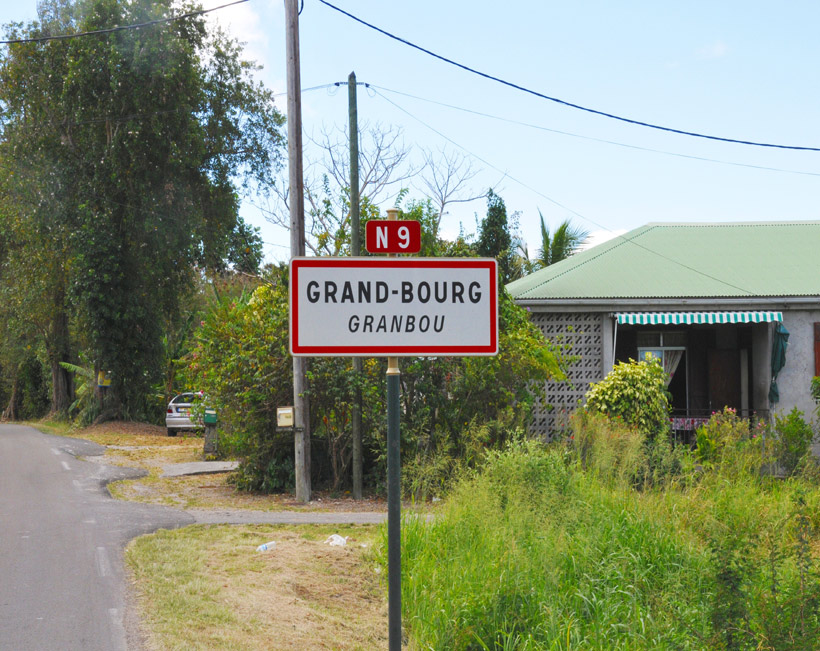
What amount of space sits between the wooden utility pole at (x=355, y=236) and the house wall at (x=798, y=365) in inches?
324

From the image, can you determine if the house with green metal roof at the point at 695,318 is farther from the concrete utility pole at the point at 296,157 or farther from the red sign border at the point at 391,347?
the red sign border at the point at 391,347

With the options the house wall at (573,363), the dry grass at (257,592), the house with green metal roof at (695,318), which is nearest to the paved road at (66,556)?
the dry grass at (257,592)

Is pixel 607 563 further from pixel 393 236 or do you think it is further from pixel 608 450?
pixel 393 236

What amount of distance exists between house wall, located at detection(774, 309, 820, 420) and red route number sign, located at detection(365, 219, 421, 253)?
47.1 feet

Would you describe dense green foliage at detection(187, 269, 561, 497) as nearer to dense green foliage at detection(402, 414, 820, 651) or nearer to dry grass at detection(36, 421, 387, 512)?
dry grass at detection(36, 421, 387, 512)

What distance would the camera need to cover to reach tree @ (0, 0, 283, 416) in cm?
2680

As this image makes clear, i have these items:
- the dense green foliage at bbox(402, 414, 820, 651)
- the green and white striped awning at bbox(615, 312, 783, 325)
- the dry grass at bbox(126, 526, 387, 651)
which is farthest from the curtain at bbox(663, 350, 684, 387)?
the dry grass at bbox(126, 526, 387, 651)

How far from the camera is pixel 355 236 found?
12.7 m

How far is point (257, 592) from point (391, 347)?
13.0ft

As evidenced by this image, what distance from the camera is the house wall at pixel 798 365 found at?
16.2 metres

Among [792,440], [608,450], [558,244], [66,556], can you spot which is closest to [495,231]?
[558,244]

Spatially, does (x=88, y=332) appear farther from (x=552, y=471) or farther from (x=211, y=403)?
(x=552, y=471)

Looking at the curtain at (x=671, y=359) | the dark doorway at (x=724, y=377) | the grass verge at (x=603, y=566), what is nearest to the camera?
the grass verge at (x=603, y=566)

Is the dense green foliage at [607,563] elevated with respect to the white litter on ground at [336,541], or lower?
elevated
